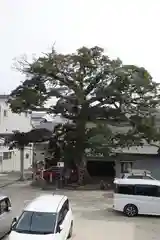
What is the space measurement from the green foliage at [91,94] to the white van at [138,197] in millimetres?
11134

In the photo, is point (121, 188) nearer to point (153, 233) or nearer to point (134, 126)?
point (153, 233)

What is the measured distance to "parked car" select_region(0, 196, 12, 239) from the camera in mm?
14602

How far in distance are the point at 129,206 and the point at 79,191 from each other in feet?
34.4

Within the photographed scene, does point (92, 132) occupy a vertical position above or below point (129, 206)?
above

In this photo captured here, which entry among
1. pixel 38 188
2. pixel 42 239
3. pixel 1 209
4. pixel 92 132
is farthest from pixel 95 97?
pixel 42 239

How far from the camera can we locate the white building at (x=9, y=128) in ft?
137

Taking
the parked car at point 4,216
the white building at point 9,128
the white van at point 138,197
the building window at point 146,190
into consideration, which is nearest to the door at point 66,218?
the parked car at point 4,216

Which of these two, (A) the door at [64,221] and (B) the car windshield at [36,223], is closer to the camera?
(B) the car windshield at [36,223]

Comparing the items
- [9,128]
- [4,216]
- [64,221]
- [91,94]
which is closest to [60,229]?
[64,221]

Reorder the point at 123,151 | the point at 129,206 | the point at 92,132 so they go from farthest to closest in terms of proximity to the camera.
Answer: the point at 123,151 < the point at 92,132 < the point at 129,206

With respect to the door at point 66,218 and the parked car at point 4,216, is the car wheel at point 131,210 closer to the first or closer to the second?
the door at point 66,218

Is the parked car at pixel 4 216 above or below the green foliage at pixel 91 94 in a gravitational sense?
below

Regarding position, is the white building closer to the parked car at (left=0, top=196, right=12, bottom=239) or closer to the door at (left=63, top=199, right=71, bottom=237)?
the parked car at (left=0, top=196, right=12, bottom=239)

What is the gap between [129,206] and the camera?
67.7ft
